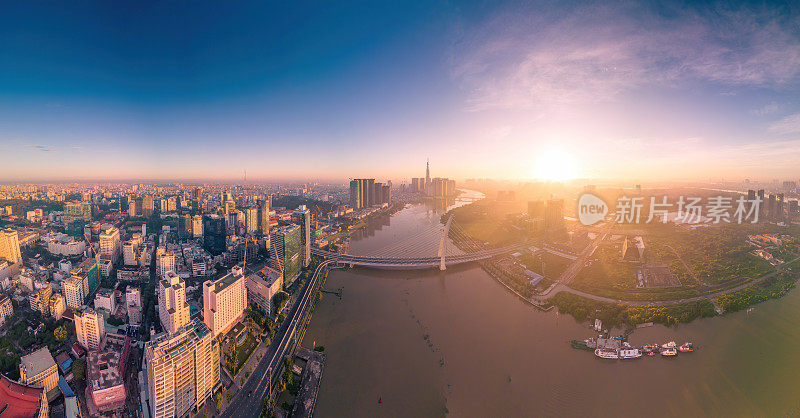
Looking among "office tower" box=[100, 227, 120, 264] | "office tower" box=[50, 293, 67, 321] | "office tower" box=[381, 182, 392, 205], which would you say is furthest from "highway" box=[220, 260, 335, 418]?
"office tower" box=[381, 182, 392, 205]

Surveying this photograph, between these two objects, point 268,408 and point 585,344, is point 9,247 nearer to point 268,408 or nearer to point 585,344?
point 268,408

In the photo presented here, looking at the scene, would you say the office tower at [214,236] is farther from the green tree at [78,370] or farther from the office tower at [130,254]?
the green tree at [78,370]

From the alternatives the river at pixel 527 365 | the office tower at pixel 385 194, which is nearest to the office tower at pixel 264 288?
the river at pixel 527 365

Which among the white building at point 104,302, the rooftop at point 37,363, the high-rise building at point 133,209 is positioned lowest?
the rooftop at point 37,363

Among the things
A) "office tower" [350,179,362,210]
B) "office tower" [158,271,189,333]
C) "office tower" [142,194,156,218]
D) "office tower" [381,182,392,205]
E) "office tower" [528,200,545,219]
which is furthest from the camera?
"office tower" [381,182,392,205]

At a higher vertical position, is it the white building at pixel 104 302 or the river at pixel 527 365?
the white building at pixel 104 302

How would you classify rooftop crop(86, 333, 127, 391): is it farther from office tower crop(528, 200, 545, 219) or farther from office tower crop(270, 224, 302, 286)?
office tower crop(528, 200, 545, 219)
